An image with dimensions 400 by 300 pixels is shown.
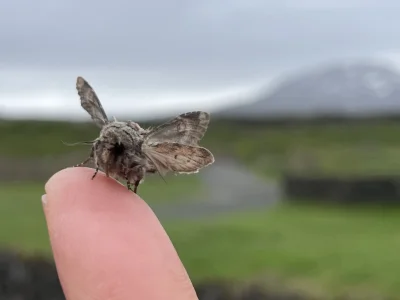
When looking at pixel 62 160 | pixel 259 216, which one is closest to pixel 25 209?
pixel 259 216

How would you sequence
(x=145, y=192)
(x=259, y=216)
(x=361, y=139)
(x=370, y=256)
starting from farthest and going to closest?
1. (x=361, y=139)
2. (x=145, y=192)
3. (x=259, y=216)
4. (x=370, y=256)

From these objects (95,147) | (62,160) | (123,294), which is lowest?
(62,160)

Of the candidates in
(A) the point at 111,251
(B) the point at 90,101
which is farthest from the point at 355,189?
(A) the point at 111,251

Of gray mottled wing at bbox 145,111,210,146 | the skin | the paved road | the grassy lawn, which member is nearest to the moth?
gray mottled wing at bbox 145,111,210,146

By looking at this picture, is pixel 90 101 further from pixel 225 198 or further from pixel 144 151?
pixel 225 198

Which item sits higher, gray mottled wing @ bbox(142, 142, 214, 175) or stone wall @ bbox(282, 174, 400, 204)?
gray mottled wing @ bbox(142, 142, 214, 175)

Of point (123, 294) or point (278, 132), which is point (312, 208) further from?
point (278, 132)

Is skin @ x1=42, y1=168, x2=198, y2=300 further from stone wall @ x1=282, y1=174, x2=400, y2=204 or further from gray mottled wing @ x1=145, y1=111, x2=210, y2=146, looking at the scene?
stone wall @ x1=282, y1=174, x2=400, y2=204
